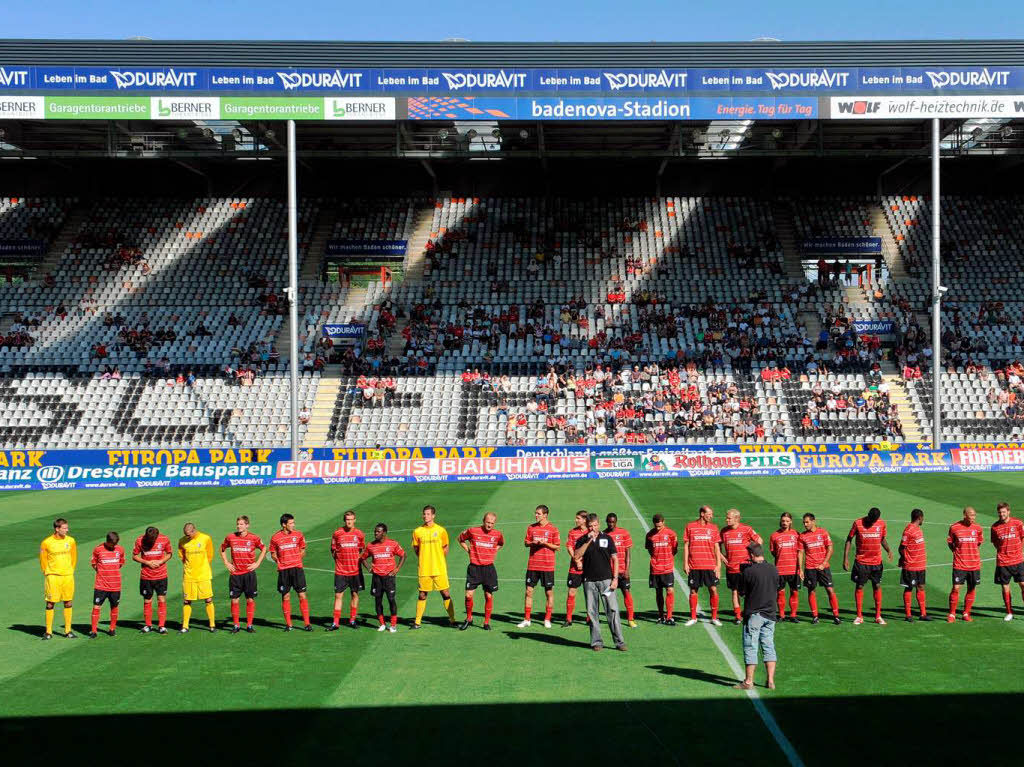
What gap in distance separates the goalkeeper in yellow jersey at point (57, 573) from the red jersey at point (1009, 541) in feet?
40.4

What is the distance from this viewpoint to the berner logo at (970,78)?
126ft

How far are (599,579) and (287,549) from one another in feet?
14.3

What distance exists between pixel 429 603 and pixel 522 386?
26.3 metres

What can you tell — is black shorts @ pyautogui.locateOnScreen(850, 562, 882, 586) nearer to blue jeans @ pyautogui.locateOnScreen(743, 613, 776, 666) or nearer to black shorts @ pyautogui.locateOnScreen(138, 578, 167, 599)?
blue jeans @ pyautogui.locateOnScreen(743, 613, 776, 666)

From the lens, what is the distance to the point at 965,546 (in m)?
13.8

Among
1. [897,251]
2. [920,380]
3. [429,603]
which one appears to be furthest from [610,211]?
[429,603]

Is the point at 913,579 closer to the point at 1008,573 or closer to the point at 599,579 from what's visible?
the point at 1008,573

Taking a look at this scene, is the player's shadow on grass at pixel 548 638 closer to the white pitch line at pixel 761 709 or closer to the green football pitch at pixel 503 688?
the green football pitch at pixel 503 688

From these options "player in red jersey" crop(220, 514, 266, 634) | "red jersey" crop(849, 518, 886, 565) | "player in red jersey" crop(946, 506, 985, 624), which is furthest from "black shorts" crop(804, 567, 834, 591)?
"player in red jersey" crop(220, 514, 266, 634)

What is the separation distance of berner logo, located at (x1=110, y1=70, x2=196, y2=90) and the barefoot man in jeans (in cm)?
3398

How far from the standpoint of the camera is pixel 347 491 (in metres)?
32.2

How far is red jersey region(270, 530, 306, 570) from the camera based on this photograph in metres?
13.9

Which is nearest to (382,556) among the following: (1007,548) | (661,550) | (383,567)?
(383,567)

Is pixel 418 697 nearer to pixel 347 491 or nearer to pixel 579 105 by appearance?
pixel 347 491
